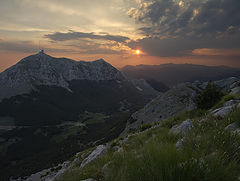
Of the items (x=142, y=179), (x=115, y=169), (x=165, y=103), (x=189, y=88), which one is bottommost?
(x=165, y=103)

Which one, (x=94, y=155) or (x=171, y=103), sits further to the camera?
(x=171, y=103)

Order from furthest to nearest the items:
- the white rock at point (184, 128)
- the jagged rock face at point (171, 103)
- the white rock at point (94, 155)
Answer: the jagged rock face at point (171, 103)
the white rock at point (94, 155)
the white rock at point (184, 128)

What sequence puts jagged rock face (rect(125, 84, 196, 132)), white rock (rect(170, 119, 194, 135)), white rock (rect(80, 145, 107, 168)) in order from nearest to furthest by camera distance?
white rock (rect(170, 119, 194, 135)) < white rock (rect(80, 145, 107, 168)) < jagged rock face (rect(125, 84, 196, 132))

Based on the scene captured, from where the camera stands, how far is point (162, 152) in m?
2.97

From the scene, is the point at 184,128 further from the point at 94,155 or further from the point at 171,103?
the point at 171,103

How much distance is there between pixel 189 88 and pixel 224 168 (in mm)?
85140

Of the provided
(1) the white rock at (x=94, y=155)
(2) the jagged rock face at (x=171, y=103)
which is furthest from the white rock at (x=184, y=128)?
(2) the jagged rock face at (x=171, y=103)

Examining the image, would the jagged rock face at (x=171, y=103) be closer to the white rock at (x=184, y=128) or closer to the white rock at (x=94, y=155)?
the white rock at (x=94, y=155)

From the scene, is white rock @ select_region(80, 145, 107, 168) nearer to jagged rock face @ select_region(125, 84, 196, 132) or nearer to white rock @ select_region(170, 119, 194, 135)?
white rock @ select_region(170, 119, 194, 135)

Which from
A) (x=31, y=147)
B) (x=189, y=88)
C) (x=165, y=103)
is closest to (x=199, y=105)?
(x=165, y=103)

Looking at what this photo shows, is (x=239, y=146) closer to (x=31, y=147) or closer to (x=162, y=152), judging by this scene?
(x=162, y=152)

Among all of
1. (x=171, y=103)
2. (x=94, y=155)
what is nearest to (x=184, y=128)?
(x=94, y=155)

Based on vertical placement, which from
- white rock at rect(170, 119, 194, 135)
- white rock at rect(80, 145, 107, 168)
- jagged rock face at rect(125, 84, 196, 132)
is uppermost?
white rock at rect(170, 119, 194, 135)

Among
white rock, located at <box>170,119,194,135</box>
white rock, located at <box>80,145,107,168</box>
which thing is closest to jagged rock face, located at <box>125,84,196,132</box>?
white rock, located at <box>80,145,107,168</box>
